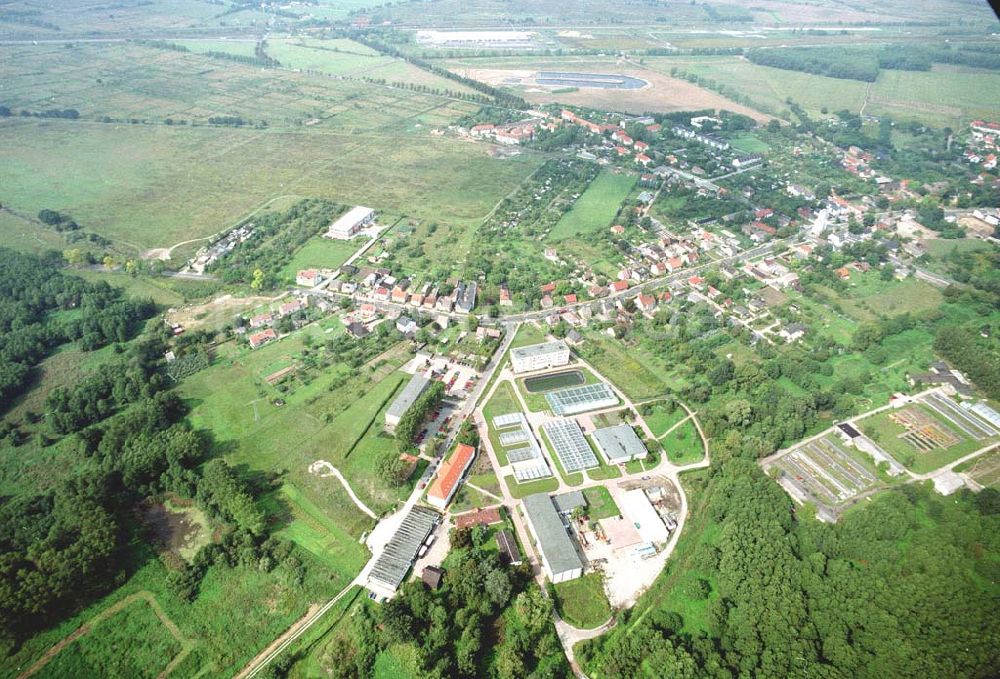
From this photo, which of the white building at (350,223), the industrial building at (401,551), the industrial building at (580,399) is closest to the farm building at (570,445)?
the industrial building at (580,399)

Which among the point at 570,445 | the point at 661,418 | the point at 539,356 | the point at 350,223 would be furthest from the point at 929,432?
the point at 350,223

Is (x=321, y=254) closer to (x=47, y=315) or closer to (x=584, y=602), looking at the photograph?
(x=47, y=315)

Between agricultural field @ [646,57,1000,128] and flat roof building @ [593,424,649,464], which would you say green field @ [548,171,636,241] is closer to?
flat roof building @ [593,424,649,464]

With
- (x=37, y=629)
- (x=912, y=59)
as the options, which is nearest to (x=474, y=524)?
(x=37, y=629)

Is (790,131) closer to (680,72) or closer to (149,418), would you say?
(680,72)

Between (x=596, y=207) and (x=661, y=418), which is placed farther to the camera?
(x=596, y=207)

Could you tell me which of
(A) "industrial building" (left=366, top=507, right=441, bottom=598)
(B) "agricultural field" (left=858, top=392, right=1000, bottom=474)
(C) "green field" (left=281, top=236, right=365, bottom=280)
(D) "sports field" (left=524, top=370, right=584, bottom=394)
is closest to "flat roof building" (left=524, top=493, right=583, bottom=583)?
(A) "industrial building" (left=366, top=507, right=441, bottom=598)

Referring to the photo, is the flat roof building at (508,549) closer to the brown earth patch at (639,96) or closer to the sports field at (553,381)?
the sports field at (553,381)
